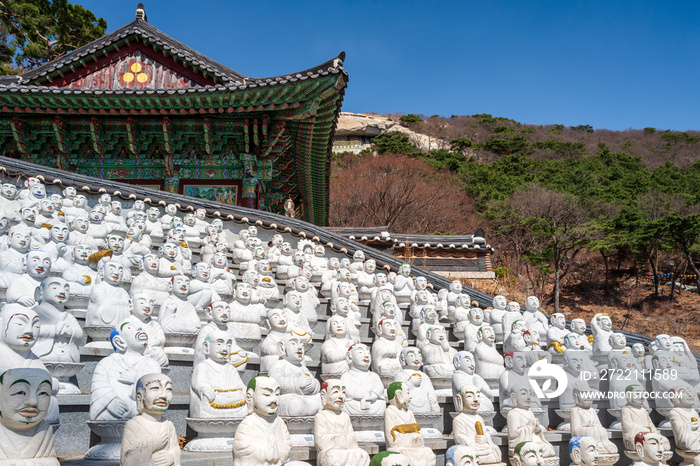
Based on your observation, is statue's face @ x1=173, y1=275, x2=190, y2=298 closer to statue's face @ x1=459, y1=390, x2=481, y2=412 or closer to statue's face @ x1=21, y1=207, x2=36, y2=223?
statue's face @ x1=21, y1=207, x2=36, y2=223

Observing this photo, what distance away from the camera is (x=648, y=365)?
7031 millimetres

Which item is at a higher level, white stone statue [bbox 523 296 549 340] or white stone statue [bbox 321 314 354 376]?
white stone statue [bbox 523 296 549 340]

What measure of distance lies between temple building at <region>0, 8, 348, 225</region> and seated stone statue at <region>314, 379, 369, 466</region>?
777cm

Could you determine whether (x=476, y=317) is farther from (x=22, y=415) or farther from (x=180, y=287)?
(x=22, y=415)

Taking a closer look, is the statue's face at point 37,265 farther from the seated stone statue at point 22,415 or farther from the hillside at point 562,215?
the hillside at point 562,215

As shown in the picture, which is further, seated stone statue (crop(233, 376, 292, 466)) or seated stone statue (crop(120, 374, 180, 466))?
seated stone statue (crop(233, 376, 292, 466))

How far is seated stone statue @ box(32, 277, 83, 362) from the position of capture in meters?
4.76

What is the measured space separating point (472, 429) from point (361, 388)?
1.06 m

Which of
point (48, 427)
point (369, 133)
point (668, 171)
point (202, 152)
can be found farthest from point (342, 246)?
point (369, 133)

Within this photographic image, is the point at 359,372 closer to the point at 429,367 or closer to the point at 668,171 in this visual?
the point at 429,367

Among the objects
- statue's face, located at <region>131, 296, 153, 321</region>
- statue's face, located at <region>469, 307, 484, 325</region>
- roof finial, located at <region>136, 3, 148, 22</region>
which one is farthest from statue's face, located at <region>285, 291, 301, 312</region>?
roof finial, located at <region>136, 3, 148, 22</region>

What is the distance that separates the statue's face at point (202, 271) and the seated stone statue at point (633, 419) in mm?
4977

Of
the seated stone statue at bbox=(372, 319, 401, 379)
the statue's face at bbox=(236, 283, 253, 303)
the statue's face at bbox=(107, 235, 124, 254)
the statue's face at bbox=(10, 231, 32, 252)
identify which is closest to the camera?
the seated stone statue at bbox=(372, 319, 401, 379)

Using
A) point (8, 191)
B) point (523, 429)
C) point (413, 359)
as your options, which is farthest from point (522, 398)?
point (8, 191)
